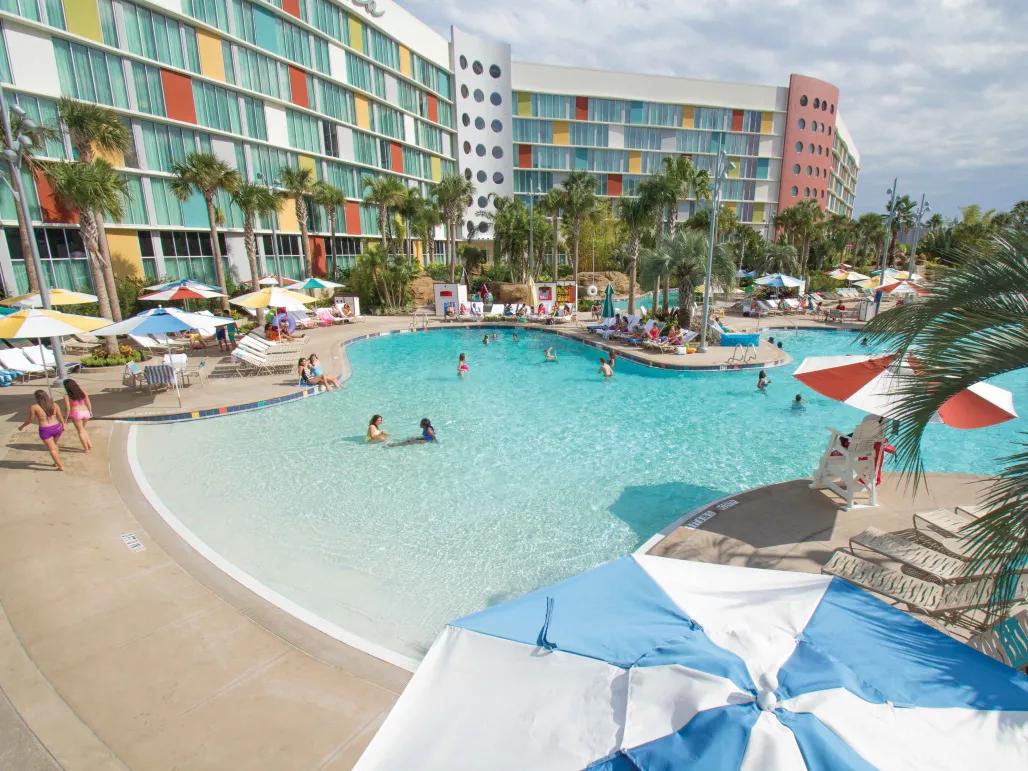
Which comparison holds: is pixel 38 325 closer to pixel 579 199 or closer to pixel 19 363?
pixel 19 363

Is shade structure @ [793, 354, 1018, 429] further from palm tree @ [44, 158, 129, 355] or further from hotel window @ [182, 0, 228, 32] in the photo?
hotel window @ [182, 0, 228, 32]

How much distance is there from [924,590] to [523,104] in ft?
190

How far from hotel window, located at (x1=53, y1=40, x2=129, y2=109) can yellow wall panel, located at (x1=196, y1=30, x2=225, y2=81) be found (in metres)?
4.63

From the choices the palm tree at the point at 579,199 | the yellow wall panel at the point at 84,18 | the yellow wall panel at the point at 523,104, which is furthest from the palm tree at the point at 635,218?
the yellow wall panel at the point at 523,104

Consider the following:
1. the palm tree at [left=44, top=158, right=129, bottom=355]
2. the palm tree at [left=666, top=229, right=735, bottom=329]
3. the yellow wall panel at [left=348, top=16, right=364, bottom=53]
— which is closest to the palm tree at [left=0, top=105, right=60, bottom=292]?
the palm tree at [left=44, top=158, right=129, bottom=355]

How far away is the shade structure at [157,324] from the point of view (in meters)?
11.6

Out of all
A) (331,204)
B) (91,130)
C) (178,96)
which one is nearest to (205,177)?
(91,130)

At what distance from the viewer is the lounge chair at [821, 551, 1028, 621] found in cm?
418

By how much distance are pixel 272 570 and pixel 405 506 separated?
225cm

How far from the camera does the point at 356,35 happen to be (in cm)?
3797

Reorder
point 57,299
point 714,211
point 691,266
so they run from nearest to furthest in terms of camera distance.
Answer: point 57,299
point 714,211
point 691,266

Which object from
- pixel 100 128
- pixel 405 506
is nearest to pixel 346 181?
pixel 100 128

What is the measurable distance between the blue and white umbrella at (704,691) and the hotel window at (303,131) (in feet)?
127

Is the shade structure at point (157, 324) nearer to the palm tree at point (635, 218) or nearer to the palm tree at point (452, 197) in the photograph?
the palm tree at point (635, 218)
